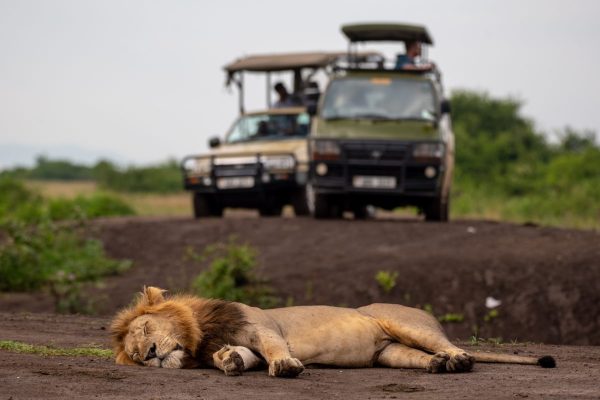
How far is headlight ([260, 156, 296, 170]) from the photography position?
1805cm

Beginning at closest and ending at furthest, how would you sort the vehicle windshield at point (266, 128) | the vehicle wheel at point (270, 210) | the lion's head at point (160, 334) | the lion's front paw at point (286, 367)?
1. the lion's front paw at point (286, 367)
2. the lion's head at point (160, 334)
3. the vehicle wheel at point (270, 210)
4. the vehicle windshield at point (266, 128)

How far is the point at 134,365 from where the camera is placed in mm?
6520

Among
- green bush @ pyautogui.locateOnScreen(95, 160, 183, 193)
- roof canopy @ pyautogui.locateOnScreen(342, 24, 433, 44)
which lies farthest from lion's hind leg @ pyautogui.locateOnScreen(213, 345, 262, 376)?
green bush @ pyautogui.locateOnScreen(95, 160, 183, 193)

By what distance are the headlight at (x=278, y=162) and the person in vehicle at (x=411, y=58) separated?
6.25ft

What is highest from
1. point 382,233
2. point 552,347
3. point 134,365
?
point 134,365

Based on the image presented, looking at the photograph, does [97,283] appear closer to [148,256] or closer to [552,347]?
[148,256]

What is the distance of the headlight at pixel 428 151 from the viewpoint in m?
16.5

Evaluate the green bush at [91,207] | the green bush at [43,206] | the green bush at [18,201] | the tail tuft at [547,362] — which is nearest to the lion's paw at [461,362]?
the tail tuft at [547,362]

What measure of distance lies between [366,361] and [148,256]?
967cm

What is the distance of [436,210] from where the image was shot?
1723 centimetres

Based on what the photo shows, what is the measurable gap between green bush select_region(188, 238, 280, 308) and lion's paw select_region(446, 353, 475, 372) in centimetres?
685

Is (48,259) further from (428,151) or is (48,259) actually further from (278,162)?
(428,151)

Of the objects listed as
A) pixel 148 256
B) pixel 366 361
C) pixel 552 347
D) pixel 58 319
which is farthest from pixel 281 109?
pixel 366 361

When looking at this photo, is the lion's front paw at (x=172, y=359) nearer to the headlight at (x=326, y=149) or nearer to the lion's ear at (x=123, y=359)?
the lion's ear at (x=123, y=359)
